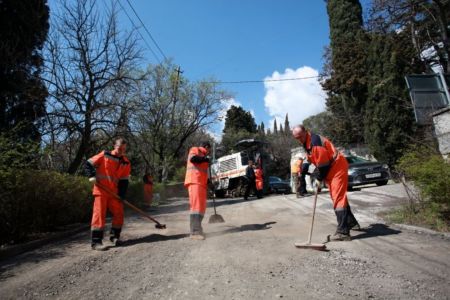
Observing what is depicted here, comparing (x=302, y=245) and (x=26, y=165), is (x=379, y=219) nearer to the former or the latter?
(x=302, y=245)

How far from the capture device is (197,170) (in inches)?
263

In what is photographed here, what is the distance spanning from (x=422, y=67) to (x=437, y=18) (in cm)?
533

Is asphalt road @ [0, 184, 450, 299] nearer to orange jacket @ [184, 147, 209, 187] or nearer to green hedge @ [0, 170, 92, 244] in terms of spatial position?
green hedge @ [0, 170, 92, 244]

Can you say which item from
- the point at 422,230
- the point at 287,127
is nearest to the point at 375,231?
the point at 422,230

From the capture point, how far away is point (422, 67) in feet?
72.0

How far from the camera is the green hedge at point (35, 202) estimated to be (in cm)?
622

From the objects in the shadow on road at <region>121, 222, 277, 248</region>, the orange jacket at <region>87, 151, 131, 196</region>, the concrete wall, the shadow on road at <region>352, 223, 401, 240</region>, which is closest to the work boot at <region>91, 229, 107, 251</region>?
the shadow on road at <region>121, 222, 277, 248</region>

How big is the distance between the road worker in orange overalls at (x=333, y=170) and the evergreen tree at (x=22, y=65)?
33.8ft

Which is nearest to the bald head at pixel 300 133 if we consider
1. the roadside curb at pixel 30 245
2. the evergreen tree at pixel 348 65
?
the roadside curb at pixel 30 245

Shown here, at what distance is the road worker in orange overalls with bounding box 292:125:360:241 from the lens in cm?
551

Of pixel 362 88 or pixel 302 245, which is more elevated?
pixel 362 88

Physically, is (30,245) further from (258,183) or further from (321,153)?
(258,183)

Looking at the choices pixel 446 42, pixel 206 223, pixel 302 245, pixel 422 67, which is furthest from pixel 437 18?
pixel 302 245

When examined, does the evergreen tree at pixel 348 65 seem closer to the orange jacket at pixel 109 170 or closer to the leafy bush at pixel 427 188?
the leafy bush at pixel 427 188
